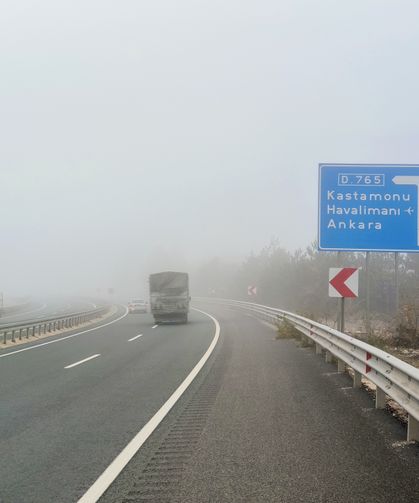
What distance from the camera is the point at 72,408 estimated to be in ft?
26.8

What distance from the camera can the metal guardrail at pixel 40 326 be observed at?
21281 millimetres

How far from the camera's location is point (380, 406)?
304 inches

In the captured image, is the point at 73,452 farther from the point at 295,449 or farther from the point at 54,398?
the point at 54,398

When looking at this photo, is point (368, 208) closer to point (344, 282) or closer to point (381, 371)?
point (344, 282)

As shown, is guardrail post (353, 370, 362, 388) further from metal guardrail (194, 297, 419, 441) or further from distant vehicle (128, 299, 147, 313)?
distant vehicle (128, 299, 147, 313)

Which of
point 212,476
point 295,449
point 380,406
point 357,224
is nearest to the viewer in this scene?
point 212,476

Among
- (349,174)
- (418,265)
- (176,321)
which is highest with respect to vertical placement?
(349,174)

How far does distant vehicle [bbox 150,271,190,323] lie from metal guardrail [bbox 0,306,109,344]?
479cm

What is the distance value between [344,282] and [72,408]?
358 inches

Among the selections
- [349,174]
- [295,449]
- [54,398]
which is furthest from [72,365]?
[349,174]

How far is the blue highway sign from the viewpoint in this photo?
15789 mm

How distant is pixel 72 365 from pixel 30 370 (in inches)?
43.2

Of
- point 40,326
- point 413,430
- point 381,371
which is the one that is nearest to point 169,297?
point 40,326

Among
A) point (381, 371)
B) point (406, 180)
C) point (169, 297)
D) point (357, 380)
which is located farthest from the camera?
point (169, 297)
